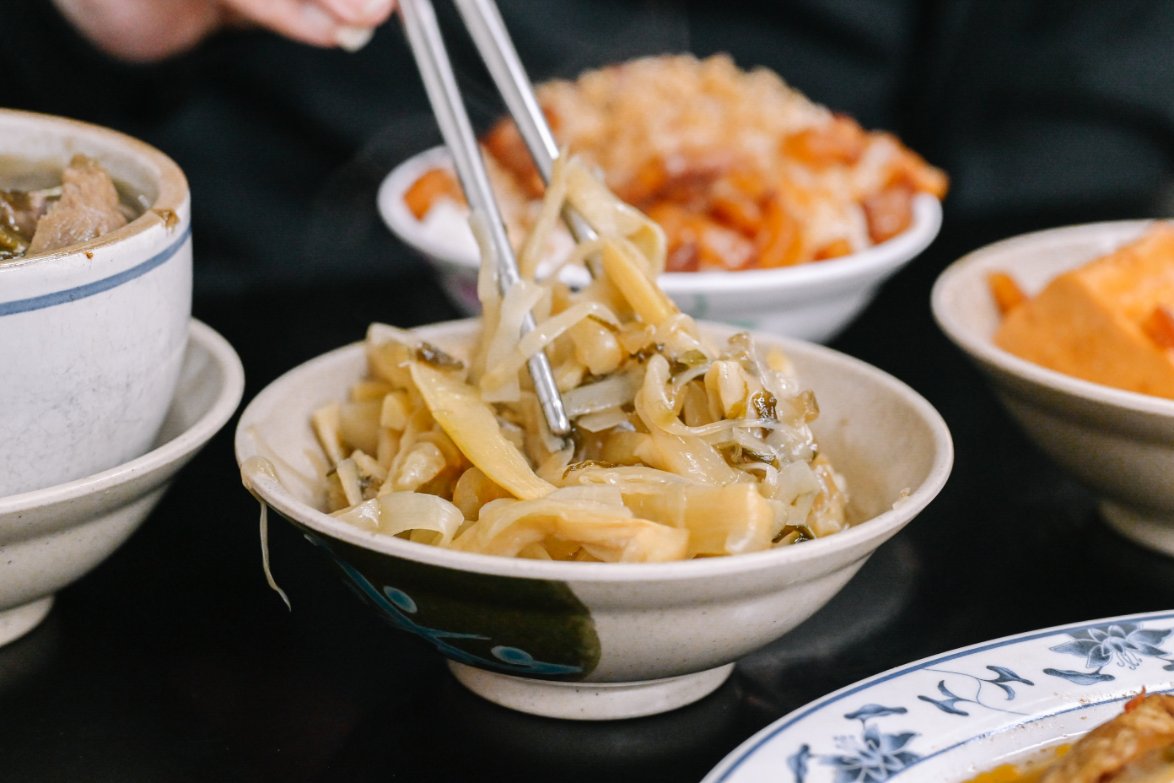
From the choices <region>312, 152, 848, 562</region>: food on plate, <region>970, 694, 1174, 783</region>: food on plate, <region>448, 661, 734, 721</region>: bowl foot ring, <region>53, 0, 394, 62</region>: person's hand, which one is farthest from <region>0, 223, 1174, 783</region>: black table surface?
<region>53, 0, 394, 62</region>: person's hand

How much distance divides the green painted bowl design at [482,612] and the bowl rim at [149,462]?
17cm

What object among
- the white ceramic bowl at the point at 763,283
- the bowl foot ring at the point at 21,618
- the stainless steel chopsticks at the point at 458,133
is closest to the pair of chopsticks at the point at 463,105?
the stainless steel chopsticks at the point at 458,133

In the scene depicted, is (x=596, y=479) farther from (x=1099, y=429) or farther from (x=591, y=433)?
(x=1099, y=429)

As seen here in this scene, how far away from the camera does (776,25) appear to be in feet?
9.68

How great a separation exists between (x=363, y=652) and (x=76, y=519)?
26 cm

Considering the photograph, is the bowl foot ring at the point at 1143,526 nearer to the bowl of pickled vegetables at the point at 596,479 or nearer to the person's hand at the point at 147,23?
the bowl of pickled vegetables at the point at 596,479

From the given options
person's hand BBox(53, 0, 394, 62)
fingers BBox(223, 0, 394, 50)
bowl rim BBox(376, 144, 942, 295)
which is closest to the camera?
fingers BBox(223, 0, 394, 50)

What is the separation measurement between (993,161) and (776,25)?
2.31ft

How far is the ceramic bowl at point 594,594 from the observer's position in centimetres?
81

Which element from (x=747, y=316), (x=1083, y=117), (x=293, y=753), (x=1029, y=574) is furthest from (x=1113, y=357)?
(x=1083, y=117)

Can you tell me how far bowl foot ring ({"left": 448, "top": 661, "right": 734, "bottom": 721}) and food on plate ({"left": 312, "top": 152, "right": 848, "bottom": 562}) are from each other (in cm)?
13

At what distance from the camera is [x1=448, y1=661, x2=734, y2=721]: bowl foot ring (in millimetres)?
970

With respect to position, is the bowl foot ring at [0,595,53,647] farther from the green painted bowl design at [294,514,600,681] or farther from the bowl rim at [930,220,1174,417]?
the bowl rim at [930,220,1174,417]

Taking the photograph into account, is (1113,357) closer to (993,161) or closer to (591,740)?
(591,740)
